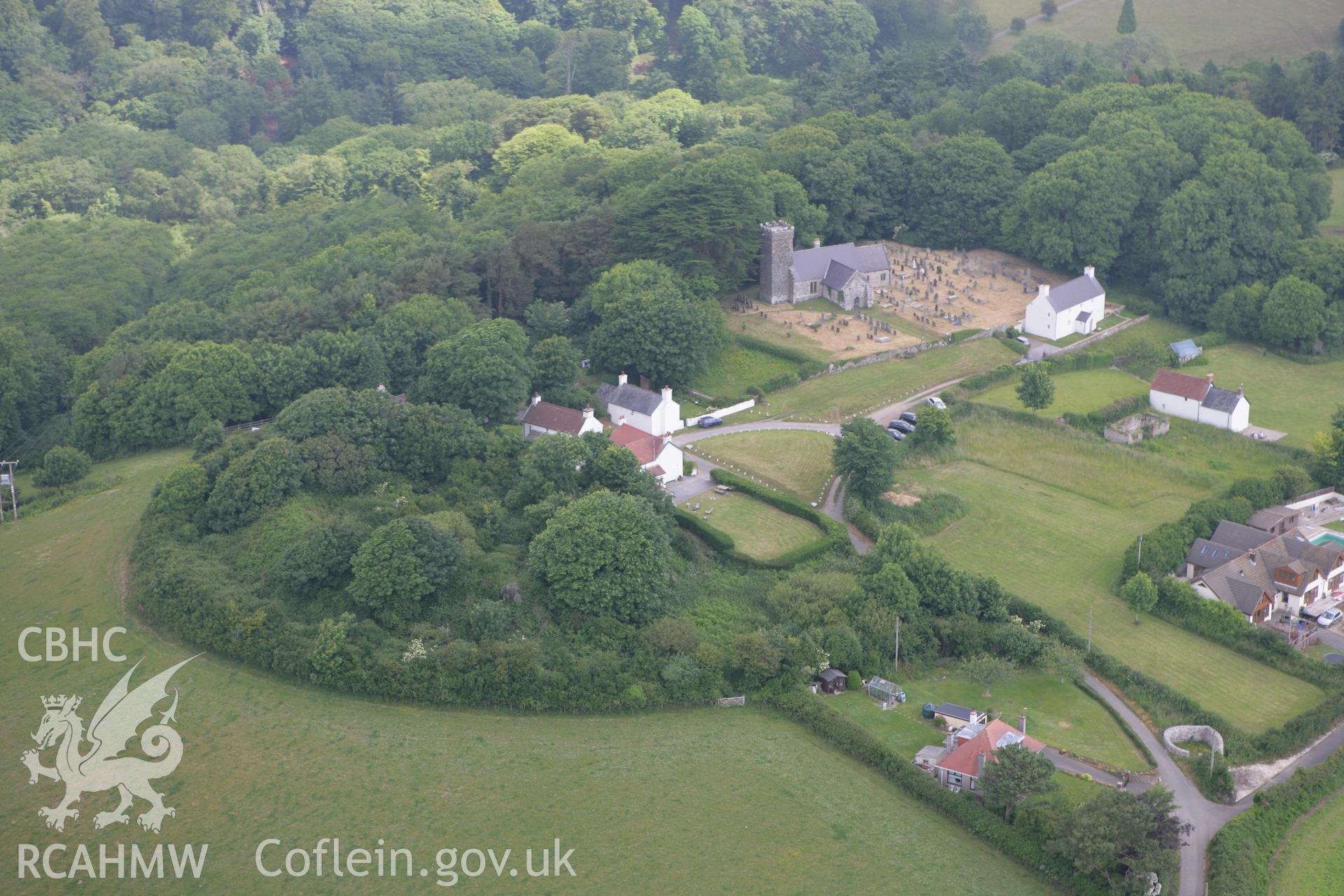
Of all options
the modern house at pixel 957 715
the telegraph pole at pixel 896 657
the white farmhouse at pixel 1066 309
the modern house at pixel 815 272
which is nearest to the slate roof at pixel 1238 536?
the telegraph pole at pixel 896 657

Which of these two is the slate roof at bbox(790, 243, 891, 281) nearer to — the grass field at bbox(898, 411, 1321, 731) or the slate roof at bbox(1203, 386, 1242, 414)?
the grass field at bbox(898, 411, 1321, 731)

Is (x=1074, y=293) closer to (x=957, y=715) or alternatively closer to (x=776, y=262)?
(x=776, y=262)

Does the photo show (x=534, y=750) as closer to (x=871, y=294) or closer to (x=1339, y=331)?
(x=871, y=294)

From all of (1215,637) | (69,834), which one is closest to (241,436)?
(69,834)

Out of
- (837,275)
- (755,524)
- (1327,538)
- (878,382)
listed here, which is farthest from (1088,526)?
(837,275)

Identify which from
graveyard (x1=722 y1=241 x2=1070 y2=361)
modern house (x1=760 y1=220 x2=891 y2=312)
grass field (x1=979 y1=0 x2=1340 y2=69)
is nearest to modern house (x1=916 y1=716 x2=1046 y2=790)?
graveyard (x1=722 y1=241 x2=1070 y2=361)
